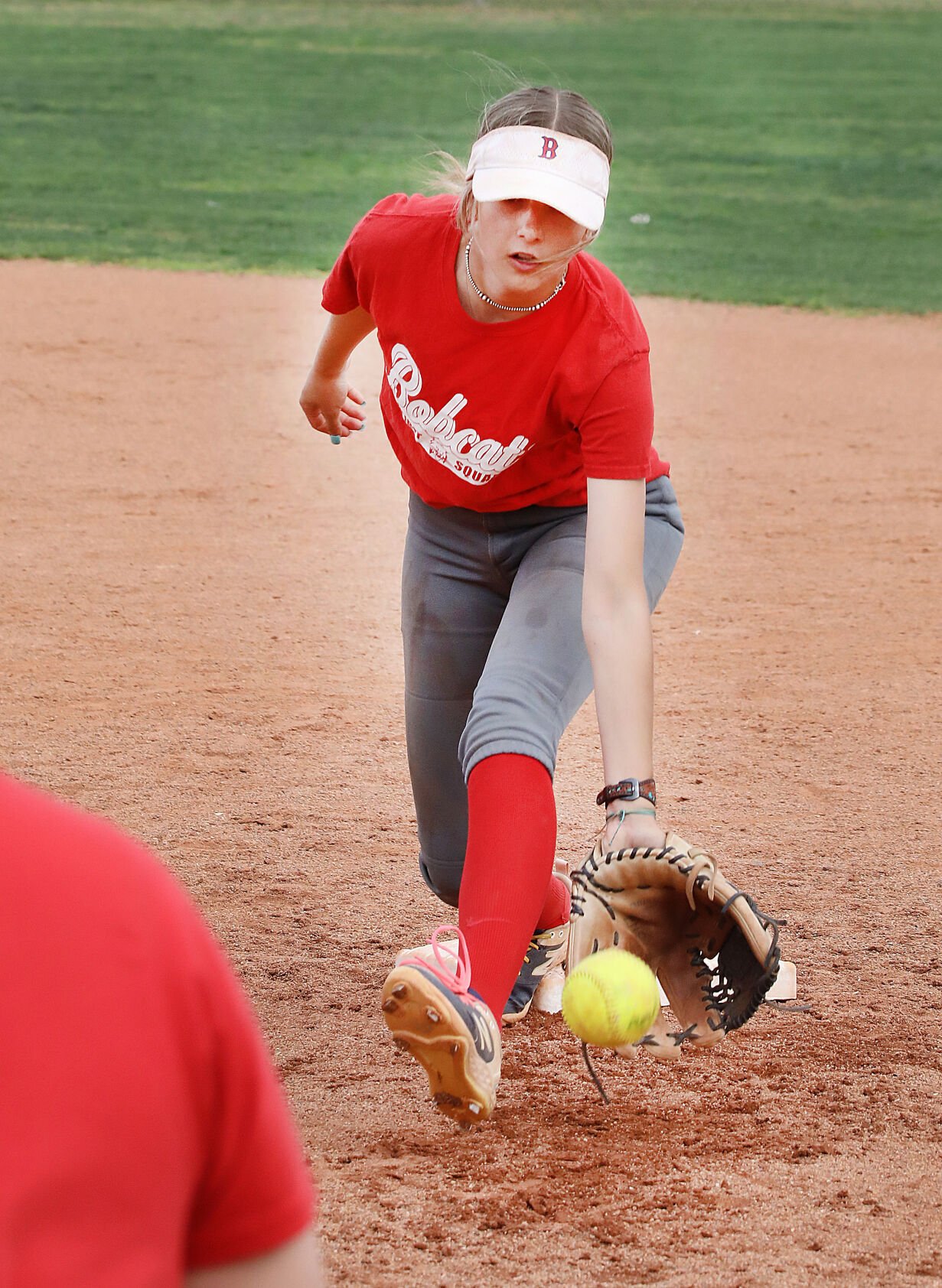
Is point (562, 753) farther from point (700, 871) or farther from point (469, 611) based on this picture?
point (700, 871)

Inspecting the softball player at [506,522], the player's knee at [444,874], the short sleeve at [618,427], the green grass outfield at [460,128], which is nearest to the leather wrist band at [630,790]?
the softball player at [506,522]

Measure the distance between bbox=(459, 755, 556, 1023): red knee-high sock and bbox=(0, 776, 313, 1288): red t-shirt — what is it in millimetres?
1354

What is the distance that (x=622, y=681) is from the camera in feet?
7.45

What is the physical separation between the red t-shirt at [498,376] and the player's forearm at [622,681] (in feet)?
0.74

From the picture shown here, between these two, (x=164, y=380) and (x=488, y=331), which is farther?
(x=164, y=380)

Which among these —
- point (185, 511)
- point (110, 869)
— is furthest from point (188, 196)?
point (110, 869)

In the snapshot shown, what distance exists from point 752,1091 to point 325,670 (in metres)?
2.44

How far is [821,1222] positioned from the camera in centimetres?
228

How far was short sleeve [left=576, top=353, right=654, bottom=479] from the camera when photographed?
2352mm

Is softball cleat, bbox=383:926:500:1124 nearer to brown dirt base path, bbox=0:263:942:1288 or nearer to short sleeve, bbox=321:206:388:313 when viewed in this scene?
brown dirt base path, bbox=0:263:942:1288

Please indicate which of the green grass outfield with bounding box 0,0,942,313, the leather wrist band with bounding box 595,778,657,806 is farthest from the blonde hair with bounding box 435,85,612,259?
the green grass outfield with bounding box 0,0,942,313

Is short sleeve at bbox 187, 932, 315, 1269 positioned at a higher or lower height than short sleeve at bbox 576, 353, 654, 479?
lower

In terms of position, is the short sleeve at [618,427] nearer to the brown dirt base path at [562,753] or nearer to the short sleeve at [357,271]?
the short sleeve at [357,271]

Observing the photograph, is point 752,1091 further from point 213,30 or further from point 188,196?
point 213,30
